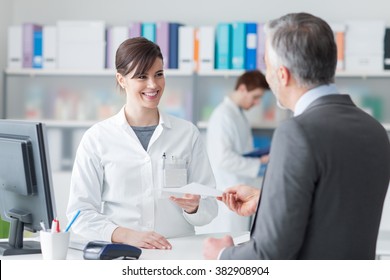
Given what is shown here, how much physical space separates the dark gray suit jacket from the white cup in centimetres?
71

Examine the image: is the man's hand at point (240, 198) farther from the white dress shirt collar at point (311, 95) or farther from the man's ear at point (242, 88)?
the man's ear at point (242, 88)

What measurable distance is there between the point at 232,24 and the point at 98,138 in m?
2.61

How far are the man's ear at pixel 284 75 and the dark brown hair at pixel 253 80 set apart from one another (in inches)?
127

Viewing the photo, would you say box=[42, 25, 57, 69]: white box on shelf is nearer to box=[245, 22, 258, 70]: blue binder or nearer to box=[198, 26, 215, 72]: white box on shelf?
box=[198, 26, 215, 72]: white box on shelf

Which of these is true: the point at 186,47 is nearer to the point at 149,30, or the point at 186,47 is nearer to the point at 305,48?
the point at 149,30

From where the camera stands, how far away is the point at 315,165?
62.7 inches

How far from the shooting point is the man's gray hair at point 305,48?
1.69m

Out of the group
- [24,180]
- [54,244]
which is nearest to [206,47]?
[24,180]

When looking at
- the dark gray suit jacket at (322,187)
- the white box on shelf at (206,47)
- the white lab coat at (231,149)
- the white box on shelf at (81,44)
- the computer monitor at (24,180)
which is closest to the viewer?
the dark gray suit jacket at (322,187)

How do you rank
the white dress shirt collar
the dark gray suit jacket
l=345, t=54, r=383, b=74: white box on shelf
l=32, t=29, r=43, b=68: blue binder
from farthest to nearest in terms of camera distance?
Result: 1. l=32, t=29, r=43, b=68: blue binder
2. l=345, t=54, r=383, b=74: white box on shelf
3. the white dress shirt collar
4. the dark gray suit jacket

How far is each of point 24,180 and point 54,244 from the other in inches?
11.5

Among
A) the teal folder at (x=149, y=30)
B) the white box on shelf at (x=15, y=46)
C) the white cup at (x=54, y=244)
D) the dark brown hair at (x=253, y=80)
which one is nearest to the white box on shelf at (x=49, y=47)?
the white box on shelf at (x=15, y=46)

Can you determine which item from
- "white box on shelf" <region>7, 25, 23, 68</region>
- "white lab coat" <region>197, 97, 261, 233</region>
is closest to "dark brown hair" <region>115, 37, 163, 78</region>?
"white lab coat" <region>197, 97, 261, 233</region>

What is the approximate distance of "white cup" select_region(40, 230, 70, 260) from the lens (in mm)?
2186
